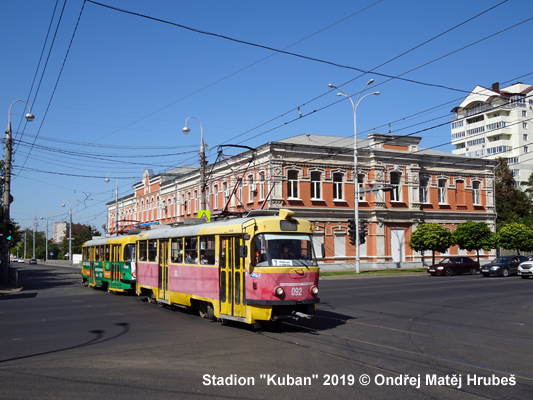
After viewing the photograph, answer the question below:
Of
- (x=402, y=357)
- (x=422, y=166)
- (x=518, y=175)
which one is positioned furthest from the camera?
(x=518, y=175)

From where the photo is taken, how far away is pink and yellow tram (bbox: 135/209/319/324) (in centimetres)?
1241

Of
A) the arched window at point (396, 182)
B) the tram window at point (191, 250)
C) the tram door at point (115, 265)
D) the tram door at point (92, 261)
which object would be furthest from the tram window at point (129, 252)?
the arched window at point (396, 182)

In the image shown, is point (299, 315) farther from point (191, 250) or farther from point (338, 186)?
point (338, 186)

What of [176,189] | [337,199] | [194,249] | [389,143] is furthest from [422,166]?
[194,249]

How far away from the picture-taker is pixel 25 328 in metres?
13.8

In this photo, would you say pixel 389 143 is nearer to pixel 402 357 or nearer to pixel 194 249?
pixel 194 249

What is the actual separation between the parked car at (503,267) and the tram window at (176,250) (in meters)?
26.3

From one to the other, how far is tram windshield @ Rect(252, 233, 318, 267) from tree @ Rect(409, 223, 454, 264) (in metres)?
32.9

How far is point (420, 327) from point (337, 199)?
109ft

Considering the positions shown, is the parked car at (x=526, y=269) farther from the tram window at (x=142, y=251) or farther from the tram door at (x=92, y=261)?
the tram door at (x=92, y=261)

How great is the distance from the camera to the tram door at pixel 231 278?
13016 millimetres

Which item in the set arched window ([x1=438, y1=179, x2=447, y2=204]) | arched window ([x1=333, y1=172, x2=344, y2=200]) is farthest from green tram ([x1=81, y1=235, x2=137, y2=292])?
arched window ([x1=438, y1=179, x2=447, y2=204])

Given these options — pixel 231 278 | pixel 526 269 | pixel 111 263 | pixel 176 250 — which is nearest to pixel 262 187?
pixel 111 263

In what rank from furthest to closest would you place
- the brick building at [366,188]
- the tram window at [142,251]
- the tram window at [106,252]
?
1. the brick building at [366,188]
2. the tram window at [106,252]
3. the tram window at [142,251]
